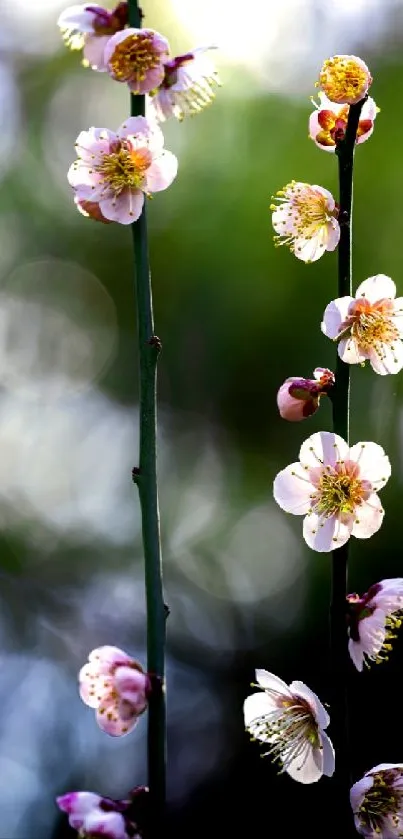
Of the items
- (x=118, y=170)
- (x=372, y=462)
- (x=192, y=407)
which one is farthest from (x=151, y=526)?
(x=192, y=407)

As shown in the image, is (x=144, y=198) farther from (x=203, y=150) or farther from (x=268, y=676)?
(x=203, y=150)

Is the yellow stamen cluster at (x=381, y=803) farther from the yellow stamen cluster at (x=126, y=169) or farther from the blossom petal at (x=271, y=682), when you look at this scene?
the yellow stamen cluster at (x=126, y=169)

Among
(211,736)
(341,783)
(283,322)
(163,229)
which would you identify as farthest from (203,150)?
(341,783)

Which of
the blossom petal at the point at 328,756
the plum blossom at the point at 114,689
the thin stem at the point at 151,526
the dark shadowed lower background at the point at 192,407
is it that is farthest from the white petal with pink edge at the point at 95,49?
the dark shadowed lower background at the point at 192,407

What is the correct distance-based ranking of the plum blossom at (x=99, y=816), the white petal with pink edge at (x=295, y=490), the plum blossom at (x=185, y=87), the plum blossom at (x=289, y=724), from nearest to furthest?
the plum blossom at (x=99, y=816), the plum blossom at (x=289, y=724), the white petal with pink edge at (x=295, y=490), the plum blossom at (x=185, y=87)

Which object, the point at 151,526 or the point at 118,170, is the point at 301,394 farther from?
the point at 118,170

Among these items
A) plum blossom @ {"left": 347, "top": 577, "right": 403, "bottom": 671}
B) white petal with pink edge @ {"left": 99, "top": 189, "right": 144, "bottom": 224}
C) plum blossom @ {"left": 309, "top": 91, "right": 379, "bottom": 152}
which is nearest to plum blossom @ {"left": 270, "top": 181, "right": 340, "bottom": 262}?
plum blossom @ {"left": 309, "top": 91, "right": 379, "bottom": 152}
